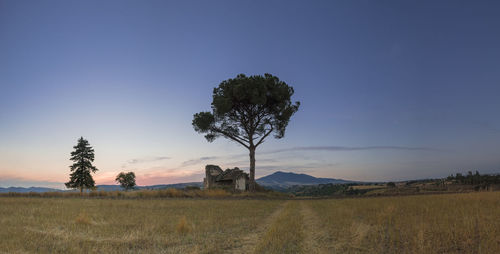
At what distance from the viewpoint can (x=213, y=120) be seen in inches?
1390

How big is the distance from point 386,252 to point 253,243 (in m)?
2.79

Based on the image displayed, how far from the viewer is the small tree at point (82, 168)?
1794 inches

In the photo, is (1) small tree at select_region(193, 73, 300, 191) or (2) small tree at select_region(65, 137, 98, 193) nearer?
(1) small tree at select_region(193, 73, 300, 191)

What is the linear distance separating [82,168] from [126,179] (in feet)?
102

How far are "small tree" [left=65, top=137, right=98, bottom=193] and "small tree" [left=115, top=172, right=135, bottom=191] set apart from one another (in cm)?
3025

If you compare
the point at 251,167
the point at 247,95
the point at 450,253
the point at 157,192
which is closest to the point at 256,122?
the point at 247,95

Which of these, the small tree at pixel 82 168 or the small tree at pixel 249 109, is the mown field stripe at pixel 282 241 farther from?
the small tree at pixel 82 168

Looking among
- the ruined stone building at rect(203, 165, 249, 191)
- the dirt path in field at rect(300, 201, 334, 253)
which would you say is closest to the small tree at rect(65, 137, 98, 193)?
the ruined stone building at rect(203, 165, 249, 191)

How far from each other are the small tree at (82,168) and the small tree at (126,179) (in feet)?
99.2

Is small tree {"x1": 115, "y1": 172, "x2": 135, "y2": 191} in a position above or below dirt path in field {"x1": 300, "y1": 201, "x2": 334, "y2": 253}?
below

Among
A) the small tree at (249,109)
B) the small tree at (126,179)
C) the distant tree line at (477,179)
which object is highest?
the small tree at (249,109)

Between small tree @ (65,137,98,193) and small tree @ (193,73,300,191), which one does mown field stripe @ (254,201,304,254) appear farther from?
small tree @ (65,137,98,193)

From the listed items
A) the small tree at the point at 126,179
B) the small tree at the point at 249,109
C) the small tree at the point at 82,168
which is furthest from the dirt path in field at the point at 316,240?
the small tree at the point at 126,179

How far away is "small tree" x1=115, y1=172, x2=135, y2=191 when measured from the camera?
249ft
